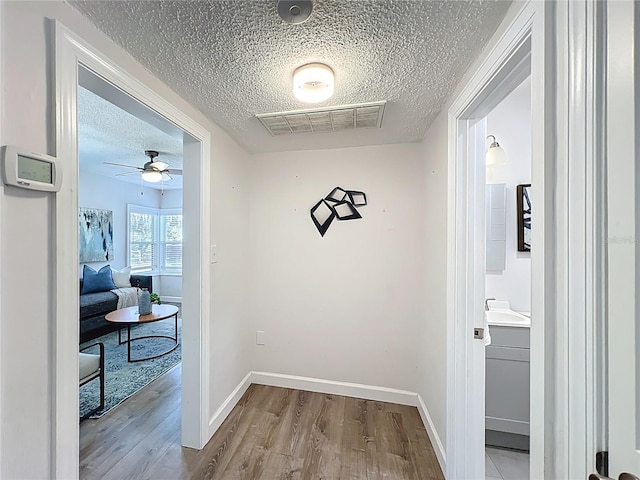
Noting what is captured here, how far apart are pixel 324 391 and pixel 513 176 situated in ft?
8.35

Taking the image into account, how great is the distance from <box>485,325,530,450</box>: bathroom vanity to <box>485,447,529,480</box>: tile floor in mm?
61

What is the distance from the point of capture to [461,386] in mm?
1413

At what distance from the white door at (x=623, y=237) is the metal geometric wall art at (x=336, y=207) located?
5.80 ft

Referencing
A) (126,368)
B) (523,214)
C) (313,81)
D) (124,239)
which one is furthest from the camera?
(124,239)

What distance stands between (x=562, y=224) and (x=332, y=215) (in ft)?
5.78

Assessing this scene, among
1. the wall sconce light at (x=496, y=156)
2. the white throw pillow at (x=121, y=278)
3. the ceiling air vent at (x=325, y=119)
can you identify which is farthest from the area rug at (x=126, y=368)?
the wall sconce light at (x=496, y=156)

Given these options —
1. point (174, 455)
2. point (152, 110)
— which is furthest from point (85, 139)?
point (174, 455)

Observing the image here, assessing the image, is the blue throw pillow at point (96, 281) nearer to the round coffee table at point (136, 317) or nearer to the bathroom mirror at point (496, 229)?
the round coffee table at point (136, 317)

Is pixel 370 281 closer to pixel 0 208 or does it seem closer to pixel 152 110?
pixel 152 110

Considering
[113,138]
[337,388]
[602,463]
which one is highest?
[113,138]

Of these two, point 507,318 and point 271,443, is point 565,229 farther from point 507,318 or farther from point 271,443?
point 271,443

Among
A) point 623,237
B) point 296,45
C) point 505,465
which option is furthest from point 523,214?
point 296,45

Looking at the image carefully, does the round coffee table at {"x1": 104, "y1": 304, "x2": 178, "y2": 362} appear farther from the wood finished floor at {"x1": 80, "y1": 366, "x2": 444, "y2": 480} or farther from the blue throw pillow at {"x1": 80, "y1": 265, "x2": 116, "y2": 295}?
the blue throw pillow at {"x1": 80, "y1": 265, "x2": 116, "y2": 295}

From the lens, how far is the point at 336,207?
237 centimetres
